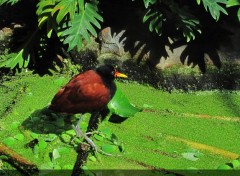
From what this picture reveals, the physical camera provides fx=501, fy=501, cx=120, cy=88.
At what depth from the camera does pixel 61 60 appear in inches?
265

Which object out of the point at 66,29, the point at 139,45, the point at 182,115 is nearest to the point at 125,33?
the point at 139,45

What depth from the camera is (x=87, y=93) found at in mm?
4496

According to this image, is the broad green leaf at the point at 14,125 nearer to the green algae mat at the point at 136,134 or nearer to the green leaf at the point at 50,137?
the green algae mat at the point at 136,134

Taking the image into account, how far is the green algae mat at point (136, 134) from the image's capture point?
4629 millimetres

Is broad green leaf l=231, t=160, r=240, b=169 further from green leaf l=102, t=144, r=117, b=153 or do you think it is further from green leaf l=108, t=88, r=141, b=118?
green leaf l=108, t=88, r=141, b=118

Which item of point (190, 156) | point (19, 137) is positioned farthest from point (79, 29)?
point (190, 156)

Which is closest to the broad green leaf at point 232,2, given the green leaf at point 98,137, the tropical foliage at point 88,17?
the tropical foliage at point 88,17

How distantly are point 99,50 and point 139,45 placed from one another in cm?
60

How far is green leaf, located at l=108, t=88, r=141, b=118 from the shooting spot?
5531mm

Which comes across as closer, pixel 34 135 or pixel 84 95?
pixel 84 95

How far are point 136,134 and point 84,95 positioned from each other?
1.03 m

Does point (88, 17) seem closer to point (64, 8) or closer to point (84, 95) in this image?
point (64, 8)

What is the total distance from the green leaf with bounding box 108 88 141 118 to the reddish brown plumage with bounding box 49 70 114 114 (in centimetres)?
95

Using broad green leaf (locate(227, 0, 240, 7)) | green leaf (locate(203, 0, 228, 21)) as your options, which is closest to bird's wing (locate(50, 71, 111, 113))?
green leaf (locate(203, 0, 228, 21))
